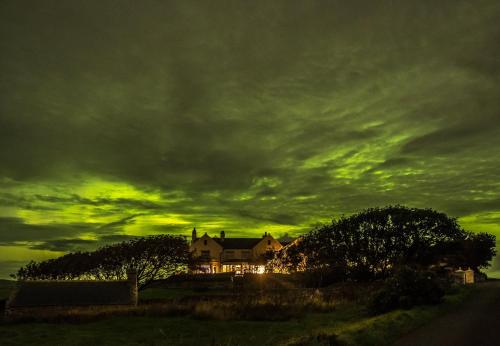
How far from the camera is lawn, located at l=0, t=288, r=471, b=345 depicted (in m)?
21.7

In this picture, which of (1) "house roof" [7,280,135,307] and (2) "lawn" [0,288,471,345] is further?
(1) "house roof" [7,280,135,307]

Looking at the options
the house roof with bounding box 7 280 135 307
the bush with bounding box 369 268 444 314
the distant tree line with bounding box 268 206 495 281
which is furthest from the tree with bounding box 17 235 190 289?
the bush with bounding box 369 268 444 314

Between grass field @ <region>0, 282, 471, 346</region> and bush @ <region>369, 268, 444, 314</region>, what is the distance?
3.49 ft

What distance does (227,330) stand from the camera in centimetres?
3055

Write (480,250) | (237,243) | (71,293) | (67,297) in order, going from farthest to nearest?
(237,243) < (480,250) < (71,293) < (67,297)

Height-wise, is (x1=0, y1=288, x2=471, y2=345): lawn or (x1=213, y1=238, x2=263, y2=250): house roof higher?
(x1=213, y1=238, x2=263, y2=250): house roof

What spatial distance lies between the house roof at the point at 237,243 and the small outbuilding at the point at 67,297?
67.4 metres

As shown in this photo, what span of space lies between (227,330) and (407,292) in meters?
13.3

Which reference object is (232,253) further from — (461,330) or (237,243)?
(461,330)

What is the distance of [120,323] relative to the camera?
36.9 m

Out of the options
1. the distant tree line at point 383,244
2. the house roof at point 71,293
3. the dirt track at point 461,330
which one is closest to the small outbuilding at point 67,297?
the house roof at point 71,293

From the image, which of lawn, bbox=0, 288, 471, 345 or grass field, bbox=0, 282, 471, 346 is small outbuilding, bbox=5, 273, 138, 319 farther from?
lawn, bbox=0, 288, 471, 345

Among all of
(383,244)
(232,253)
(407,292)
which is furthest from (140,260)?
(232,253)

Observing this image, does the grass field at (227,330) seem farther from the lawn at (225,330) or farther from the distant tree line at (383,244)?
the distant tree line at (383,244)
